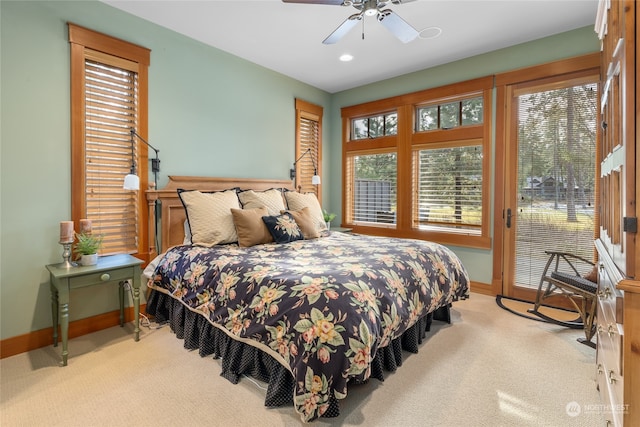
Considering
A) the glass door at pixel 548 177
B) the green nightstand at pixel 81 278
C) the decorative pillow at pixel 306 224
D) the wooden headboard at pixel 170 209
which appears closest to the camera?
the green nightstand at pixel 81 278

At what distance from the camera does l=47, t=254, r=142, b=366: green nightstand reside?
2209mm

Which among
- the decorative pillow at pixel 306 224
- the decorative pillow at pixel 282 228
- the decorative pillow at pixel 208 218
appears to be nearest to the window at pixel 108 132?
the decorative pillow at pixel 208 218

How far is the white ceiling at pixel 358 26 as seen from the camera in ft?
9.32

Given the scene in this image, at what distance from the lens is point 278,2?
2795 mm

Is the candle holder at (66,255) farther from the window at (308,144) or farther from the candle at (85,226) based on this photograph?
the window at (308,144)

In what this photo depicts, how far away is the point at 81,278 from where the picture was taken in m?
2.30

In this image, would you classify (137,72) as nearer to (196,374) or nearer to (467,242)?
(196,374)

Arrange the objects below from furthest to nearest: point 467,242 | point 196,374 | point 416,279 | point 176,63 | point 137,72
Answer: point 467,242 → point 176,63 → point 137,72 → point 416,279 → point 196,374

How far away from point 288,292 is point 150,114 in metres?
2.50

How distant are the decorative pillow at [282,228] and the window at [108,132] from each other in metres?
1.23

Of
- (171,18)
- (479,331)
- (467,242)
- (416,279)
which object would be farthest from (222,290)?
(467,242)

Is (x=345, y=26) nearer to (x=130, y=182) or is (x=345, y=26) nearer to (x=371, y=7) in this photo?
(x=371, y=7)

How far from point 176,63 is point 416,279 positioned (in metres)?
3.23

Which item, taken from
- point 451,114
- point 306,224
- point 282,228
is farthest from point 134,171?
point 451,114
